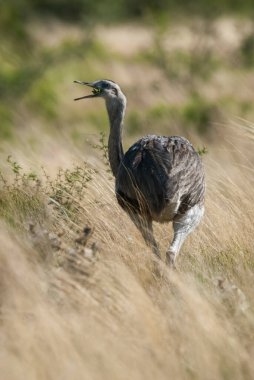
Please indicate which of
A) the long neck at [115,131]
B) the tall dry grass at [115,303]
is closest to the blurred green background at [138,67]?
the long neck at [115,131]

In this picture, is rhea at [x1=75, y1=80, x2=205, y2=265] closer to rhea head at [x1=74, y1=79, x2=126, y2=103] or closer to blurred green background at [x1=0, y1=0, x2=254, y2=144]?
rhea head at [x1=74, y1=79, x2=126, y2=103]

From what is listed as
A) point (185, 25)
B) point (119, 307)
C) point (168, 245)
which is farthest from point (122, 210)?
point (185, 25)

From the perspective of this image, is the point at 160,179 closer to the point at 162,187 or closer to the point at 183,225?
the point at 162,187

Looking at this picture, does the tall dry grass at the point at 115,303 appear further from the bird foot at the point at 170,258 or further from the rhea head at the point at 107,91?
the rhea head at the point at 107,91

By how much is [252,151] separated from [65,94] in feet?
43.0

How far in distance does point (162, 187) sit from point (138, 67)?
21.0 metres

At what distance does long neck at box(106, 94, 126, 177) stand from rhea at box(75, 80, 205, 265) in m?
0.28

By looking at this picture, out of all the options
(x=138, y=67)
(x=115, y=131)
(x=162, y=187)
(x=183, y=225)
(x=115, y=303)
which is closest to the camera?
(x=115, y=303)

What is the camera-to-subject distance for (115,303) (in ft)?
17.0

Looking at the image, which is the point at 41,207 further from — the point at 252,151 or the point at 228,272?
the point at 252,151

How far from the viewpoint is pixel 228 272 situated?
242 inches

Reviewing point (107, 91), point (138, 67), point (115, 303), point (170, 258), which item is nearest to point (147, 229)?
point (170, 258)

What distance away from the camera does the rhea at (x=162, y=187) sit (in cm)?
A: 650

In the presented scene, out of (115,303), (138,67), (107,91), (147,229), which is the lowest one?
(138,67)
